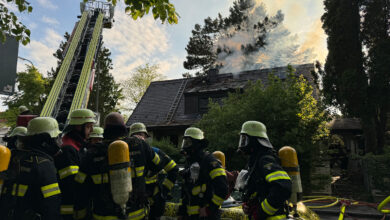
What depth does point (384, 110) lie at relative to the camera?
53.9 feet

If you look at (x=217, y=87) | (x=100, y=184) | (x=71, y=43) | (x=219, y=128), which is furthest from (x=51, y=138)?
(x=217, y=87)

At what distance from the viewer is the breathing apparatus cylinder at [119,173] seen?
245 cm

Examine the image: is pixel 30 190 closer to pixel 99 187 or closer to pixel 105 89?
pixel 99 187

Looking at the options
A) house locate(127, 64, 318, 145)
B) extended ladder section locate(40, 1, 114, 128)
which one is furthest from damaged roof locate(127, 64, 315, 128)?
extended ladder section locate(40, 1, 114, 128)

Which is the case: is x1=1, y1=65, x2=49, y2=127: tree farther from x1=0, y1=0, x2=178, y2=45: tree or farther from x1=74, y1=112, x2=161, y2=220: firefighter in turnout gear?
x1=74, y1=112, x2=161, y2=220: firefighter in turnout gear

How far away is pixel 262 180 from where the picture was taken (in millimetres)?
2881

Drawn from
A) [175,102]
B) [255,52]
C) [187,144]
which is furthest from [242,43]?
[187,144]

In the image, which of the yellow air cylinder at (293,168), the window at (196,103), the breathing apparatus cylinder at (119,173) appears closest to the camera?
the breathing apparatus cylinder at (119,173)

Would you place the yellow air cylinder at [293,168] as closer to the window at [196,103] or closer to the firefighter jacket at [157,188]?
the firefighter jacket at [157,188]

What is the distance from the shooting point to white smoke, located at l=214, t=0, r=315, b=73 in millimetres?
24812

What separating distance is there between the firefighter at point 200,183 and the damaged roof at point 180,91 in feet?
47.7

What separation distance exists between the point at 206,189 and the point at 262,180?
3.10ft

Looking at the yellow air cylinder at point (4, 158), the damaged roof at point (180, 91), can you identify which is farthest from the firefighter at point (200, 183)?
the damaged roof at point (180, 91)

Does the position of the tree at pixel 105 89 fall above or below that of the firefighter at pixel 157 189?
above
